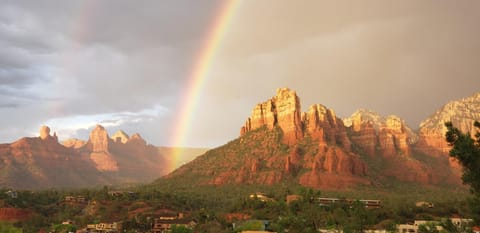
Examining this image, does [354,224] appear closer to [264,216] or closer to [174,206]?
[264,216]

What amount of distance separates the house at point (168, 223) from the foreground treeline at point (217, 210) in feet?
4.20

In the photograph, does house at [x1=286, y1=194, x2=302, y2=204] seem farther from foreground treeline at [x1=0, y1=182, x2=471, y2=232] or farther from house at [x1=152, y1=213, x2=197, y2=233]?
house at [x1=152, y1=213, x2=197, y2=233]

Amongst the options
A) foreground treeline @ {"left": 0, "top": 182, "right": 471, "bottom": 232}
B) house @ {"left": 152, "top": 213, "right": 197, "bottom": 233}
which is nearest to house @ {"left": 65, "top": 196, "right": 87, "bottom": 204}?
foreground treeline @ {"left": 0, "top": 182, "right": 471, "bottom": 232}

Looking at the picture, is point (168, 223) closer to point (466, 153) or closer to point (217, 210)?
point (217, 210)

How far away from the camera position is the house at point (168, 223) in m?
110

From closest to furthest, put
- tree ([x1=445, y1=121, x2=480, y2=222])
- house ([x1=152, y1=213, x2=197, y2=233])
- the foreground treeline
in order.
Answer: tree ([x1=445, y1=121, x2=480, y2=222]) → the foreground treeline → house ([x1=152, y1=213, x2=197, y2=233])

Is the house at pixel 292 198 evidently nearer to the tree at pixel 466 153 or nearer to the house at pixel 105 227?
the house at pixel 105 227

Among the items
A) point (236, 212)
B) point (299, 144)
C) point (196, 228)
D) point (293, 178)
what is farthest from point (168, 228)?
point (299, 144)

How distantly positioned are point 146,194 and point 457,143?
394ft

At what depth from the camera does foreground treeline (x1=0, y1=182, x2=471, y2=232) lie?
99.1 metres

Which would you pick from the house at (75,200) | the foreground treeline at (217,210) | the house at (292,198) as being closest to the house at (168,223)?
the foreground treeline at (217,210)

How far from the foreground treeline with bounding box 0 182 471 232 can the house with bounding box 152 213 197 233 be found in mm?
1282

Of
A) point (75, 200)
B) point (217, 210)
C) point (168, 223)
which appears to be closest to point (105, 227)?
point (168, 223)

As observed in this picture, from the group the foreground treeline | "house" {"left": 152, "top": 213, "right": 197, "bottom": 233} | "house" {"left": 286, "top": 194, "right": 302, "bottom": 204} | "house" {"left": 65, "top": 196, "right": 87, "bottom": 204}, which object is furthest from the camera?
Result: "house" {"left": 65, "top": 196, "right": 87, "bottom": 204}
